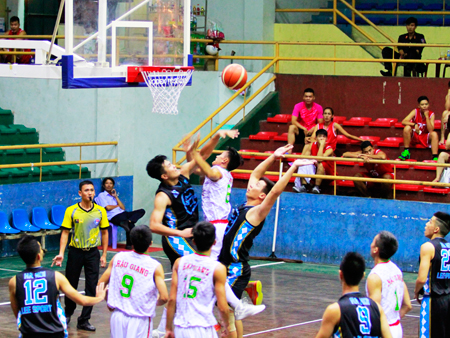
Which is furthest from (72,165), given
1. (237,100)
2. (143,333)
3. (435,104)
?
(143,333)

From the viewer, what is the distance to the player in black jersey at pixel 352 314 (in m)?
5.29

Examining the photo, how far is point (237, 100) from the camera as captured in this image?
1891 cm

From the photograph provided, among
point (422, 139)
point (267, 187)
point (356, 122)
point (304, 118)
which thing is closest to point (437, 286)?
point (267, 187)

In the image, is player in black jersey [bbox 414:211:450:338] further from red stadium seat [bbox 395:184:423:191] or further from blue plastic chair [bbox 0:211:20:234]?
blue plastic chair [bbox 0:211:20:234]

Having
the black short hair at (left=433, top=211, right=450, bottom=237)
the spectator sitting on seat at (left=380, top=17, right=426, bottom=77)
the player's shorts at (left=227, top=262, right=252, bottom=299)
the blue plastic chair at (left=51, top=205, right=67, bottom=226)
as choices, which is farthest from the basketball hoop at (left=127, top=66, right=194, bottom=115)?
the spectator sitting on seat at (left=380, top=17, right=426, bottom=77)

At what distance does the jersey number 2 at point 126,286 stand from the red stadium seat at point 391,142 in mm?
10294

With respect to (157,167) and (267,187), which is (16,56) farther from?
(267,187)

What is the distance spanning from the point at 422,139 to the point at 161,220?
8.71 m

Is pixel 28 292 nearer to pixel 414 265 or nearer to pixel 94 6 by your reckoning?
pixel 94 6

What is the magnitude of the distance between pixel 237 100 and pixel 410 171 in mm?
5426

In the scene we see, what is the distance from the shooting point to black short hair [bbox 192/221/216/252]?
20.1ft

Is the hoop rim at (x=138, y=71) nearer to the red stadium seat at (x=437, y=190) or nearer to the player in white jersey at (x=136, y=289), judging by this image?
the player in white jersey at (x=136, y=289)

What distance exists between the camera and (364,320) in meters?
5.33

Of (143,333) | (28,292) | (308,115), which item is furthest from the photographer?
(308,115)
